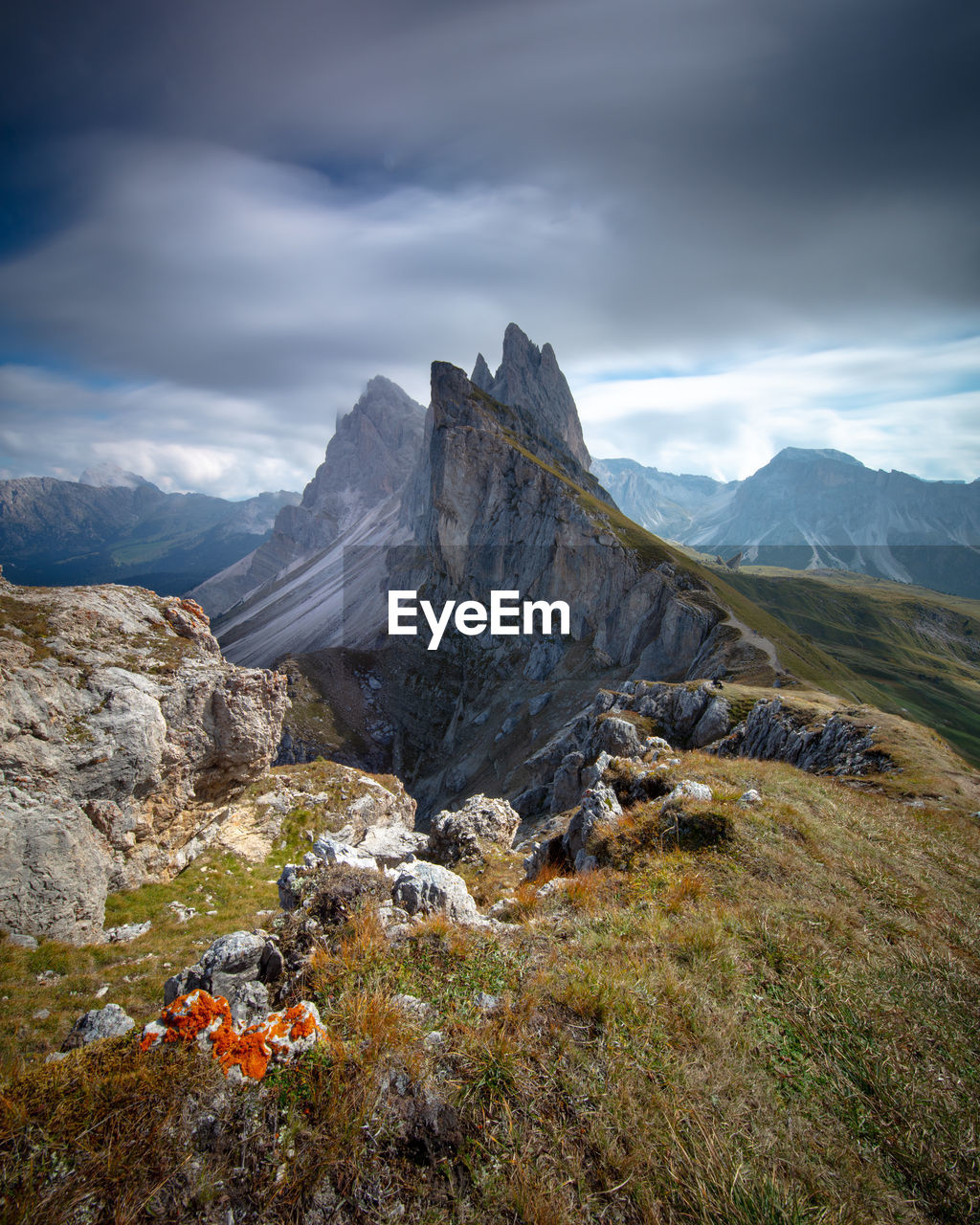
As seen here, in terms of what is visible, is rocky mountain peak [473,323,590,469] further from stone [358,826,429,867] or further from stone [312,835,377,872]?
stone [312,835,377,872]

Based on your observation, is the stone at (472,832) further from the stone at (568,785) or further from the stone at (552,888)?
the stone at (552,888)

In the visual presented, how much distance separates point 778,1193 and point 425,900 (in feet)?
23.5

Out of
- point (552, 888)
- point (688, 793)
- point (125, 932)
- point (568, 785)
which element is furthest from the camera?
point (568, 785)

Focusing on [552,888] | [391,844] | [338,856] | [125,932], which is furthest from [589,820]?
[391,844]

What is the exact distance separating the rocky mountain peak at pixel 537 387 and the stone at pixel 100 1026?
480 ft

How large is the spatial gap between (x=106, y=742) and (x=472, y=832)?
1516cm

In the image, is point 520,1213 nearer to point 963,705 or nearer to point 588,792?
point 588,792

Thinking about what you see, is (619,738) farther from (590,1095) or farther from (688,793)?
(590,1095)

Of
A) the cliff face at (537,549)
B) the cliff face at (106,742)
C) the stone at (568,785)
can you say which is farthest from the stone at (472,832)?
the cliff face at (537,549)

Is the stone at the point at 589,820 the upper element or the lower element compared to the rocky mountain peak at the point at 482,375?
lower

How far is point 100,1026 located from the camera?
6676mm

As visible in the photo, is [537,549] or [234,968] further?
[537,549]

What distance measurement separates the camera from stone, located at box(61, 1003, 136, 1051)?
661 centimetres

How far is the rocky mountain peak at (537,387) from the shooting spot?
14888 cm
